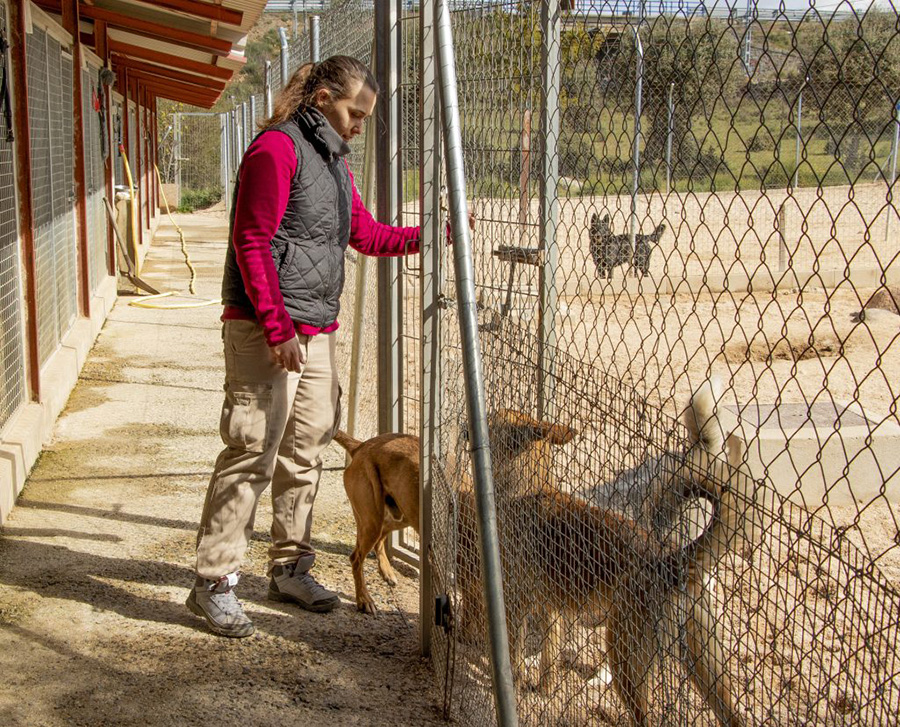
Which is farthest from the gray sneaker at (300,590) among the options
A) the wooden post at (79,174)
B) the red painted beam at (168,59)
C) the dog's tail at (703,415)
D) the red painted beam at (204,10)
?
the red painted beam at (168,59)

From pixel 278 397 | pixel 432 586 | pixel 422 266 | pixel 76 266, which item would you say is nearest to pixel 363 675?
pixel 432 586

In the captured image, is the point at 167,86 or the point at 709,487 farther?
the point at 167,86

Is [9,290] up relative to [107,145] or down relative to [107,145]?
down

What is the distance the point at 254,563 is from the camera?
4594mm

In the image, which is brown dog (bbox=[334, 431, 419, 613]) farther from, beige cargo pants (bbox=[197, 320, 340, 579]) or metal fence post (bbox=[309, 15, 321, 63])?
metal fence post (bbox=[309, 15, 321, 63])

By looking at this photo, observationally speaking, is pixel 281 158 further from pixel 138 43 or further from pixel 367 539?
pixel 138 43

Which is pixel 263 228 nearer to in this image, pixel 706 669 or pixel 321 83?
pixel 321 83

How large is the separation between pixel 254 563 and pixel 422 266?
1.87 metres

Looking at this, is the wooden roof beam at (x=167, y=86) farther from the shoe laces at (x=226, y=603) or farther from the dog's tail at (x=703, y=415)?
the dog's tail at (x=703, y=415)

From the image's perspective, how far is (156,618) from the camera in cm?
395

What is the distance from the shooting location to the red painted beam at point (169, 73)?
50.6ft

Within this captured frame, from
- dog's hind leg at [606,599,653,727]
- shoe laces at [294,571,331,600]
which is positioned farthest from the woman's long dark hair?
dog's hind leg at [606,599,653,727]

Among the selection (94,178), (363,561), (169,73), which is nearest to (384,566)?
(363,561)

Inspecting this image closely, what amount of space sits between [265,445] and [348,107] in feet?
4.20
